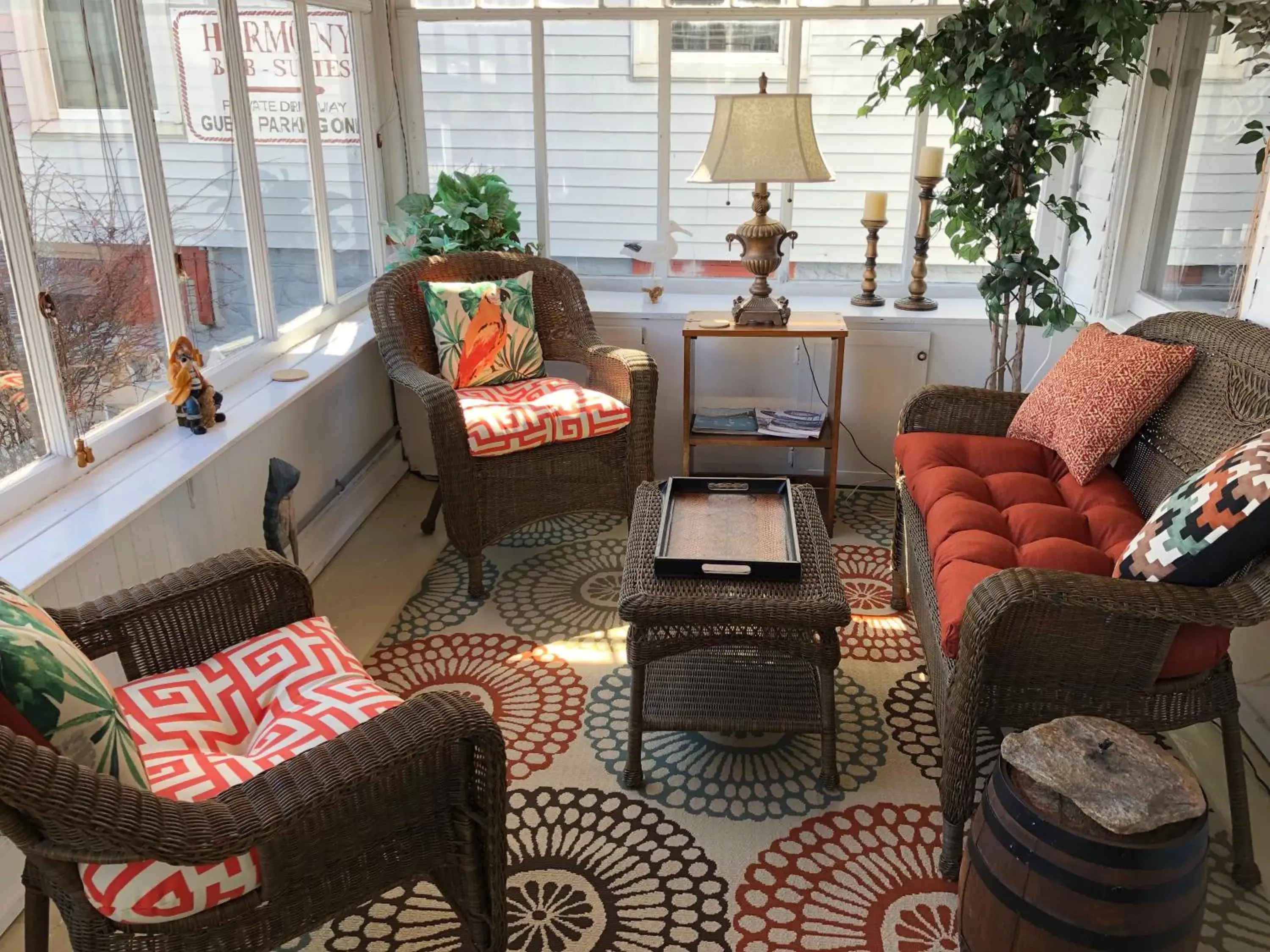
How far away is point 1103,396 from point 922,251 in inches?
51.1

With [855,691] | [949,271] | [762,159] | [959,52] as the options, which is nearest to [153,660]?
[855,691]

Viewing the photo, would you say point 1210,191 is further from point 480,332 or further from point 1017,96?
point 480,332

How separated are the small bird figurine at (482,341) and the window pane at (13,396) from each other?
52.5 inches

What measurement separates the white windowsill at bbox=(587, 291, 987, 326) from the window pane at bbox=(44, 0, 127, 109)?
1680 mm

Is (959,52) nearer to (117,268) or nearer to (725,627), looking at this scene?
(725,627)

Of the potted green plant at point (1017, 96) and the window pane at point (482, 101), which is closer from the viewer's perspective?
the potted green plant at point (1017, 96)

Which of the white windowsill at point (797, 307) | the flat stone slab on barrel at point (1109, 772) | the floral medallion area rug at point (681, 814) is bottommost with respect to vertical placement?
the floral medallion area rug at point (681, 814)

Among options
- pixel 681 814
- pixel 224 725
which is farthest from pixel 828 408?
pixel 224 725

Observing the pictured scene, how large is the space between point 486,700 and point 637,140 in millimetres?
2174

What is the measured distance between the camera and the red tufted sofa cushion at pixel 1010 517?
1784 millimetres

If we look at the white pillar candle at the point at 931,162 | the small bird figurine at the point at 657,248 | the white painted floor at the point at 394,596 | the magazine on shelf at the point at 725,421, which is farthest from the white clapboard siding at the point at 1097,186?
the white painted floor at the point at 394,596

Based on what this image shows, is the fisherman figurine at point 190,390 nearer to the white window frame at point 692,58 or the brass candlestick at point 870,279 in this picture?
the white window frame at point 692,58

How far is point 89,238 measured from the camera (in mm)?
2100

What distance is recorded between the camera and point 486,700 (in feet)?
7.82
